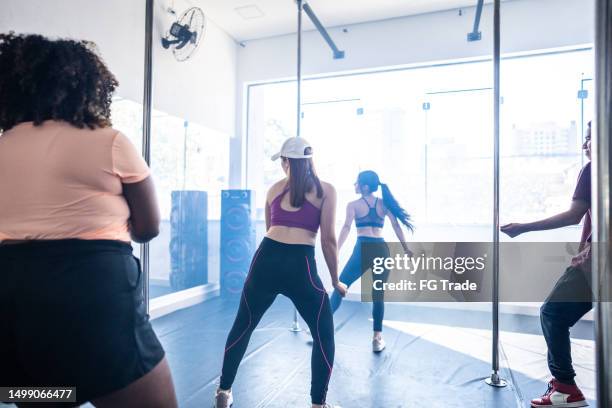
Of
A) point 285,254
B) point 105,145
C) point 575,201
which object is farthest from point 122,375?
point 575,201

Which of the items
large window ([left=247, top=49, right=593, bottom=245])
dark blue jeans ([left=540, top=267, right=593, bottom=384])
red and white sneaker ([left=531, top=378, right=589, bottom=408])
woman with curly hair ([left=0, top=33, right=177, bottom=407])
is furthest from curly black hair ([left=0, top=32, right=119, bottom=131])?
large window ([left=247, top=49, right=593, bottom=245])

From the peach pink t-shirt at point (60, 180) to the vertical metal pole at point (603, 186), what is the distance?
0.92 m

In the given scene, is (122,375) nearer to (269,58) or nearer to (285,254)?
(285,254)

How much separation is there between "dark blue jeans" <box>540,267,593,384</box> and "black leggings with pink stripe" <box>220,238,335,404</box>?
1.23 m

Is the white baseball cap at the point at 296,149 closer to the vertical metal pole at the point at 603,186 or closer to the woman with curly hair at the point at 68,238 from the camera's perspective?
the woman with curly hair at the point at 68,238

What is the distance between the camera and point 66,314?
86cm

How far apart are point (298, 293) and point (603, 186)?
154cm

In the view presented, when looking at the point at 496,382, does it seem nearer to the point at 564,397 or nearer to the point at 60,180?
the point at 564,397

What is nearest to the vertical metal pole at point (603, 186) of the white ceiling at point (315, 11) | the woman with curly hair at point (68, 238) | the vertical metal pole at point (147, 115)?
the woman with curly hair at point (68, 238)

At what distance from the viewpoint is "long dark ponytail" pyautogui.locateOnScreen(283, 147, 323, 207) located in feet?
6.84

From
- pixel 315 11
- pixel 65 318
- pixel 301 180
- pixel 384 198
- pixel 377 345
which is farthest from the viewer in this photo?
pixel 315 11

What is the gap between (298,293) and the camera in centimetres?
200

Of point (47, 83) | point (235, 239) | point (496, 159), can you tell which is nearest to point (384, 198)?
point (496, 159)

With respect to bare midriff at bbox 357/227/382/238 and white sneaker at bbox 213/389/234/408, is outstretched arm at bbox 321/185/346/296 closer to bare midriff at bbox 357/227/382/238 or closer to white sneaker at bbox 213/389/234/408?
Answer: white sneaker at bbox 213/389/234/408
